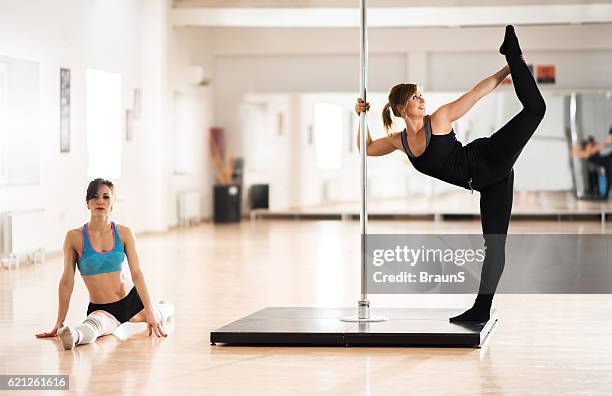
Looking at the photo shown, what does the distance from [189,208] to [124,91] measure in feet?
9.76

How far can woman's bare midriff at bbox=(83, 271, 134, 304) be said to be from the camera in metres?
5.85

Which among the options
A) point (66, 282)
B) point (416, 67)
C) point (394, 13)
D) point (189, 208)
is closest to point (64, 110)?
point (189, 208)

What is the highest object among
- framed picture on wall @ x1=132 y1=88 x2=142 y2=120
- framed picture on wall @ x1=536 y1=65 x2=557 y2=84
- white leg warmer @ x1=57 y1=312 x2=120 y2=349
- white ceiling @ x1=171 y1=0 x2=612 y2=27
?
white ceiling @ x1=171 y1=0 x2=612 y2=27

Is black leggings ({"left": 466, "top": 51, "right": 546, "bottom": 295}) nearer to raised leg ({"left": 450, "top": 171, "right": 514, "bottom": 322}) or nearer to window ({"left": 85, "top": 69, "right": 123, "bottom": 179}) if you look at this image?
raised leg ({"left": 450, "top": 171, "right": 514, "bottom": 322})

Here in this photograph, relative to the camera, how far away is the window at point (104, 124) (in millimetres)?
13484

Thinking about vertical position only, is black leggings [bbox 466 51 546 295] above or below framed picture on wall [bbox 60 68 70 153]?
below

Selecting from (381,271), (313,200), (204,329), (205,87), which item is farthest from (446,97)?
(204,329)

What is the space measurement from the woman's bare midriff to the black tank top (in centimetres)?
171

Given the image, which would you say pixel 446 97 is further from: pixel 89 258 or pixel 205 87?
pixel 89 258

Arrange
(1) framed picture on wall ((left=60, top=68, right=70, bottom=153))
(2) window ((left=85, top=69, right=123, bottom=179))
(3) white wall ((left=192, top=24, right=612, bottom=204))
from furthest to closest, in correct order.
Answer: (3) white wall ((left=192, top=24, right=612, bottom=204)), (2) window ((left=85, top=69, right=123, bottom=179)), (1) framed picture on wall ((left=60, top=68, right=70, bottom=153))

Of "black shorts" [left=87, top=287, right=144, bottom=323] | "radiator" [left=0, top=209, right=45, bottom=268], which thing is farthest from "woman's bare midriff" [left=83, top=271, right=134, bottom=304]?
"radiator" [left=0, top=209, right=45, bottom=268]

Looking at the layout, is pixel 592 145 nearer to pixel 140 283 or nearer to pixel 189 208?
pixel 189 208

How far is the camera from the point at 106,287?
5.87m

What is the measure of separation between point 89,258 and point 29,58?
5619 millimetres
